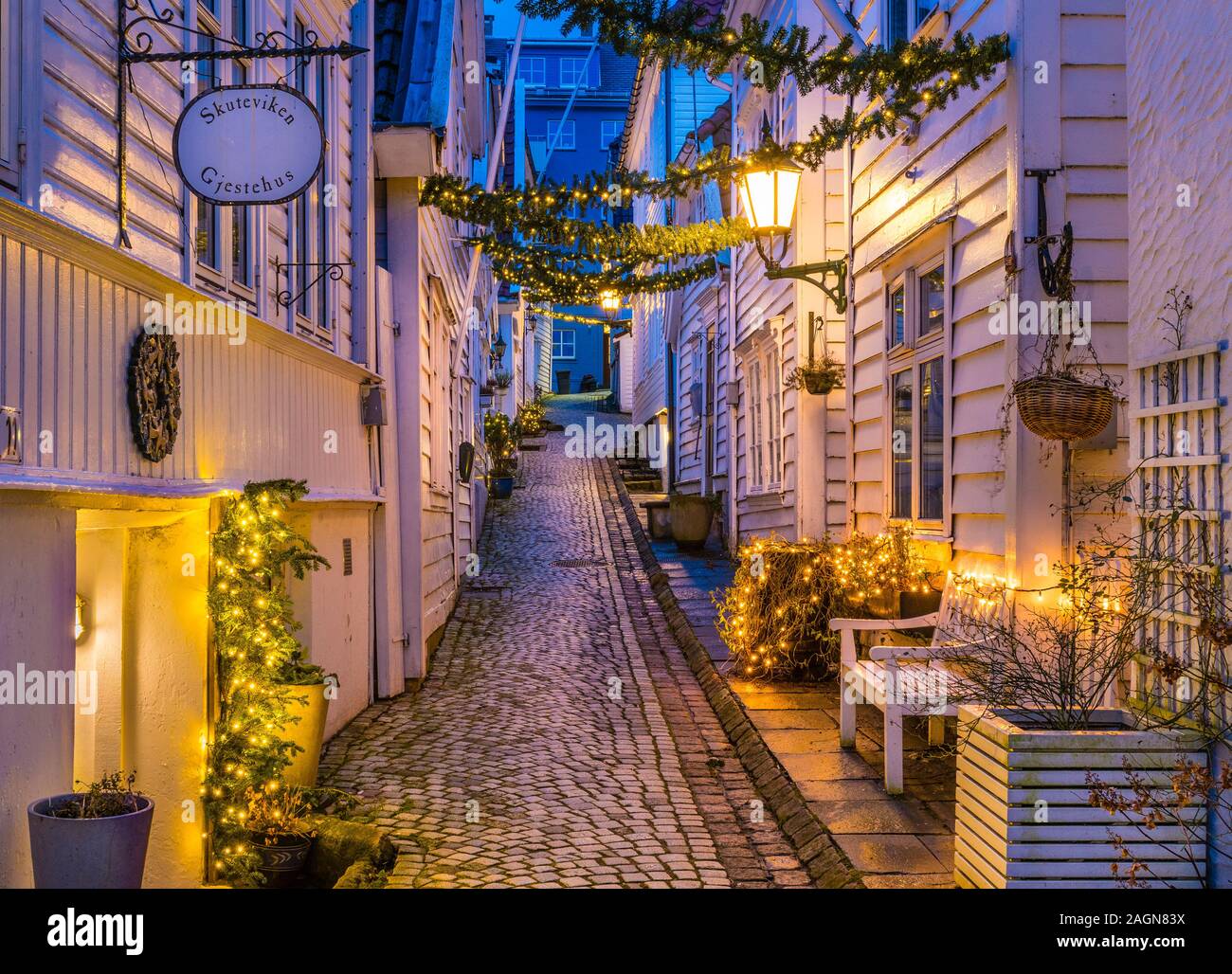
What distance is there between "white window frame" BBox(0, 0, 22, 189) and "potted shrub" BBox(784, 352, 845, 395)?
7.84 m

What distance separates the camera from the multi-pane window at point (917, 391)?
760cm

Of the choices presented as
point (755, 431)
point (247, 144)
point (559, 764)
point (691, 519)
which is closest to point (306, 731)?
point (559, 764)

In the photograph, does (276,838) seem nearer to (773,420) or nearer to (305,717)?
(305,717)

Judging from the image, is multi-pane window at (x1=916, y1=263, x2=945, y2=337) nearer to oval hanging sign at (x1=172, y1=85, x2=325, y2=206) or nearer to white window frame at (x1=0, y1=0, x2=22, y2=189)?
oval hanging sign at (x1=172, y1=85, x2=325, y2=206)

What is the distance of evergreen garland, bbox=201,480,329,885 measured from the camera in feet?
16.3

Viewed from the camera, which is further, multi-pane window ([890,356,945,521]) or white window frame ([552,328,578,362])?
white window frame ([552,328,578,362])

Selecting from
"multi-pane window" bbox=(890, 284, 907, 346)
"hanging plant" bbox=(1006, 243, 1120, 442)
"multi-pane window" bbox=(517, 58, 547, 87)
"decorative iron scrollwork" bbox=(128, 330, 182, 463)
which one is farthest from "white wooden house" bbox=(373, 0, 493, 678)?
"multi-pane window" bbox=(517, 58, 547, 87)

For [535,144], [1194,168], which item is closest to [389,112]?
[1194,168]

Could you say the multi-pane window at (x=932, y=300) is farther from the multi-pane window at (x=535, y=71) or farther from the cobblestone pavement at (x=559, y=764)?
the multi-pane window at (x=535, y=71)

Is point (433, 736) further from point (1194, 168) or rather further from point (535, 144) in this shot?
point (535, 144)

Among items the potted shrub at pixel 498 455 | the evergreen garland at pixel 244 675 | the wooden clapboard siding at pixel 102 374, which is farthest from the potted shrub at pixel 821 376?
the potted shrub at pixel 498 455

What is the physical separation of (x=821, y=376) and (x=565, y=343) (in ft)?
138

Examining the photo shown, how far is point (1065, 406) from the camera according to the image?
5.25 metres

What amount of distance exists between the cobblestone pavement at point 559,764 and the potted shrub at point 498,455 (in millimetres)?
8673
